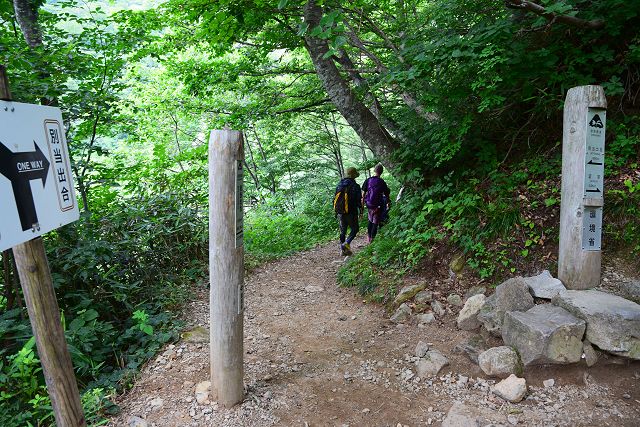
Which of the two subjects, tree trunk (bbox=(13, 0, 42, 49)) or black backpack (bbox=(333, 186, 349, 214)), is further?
black backpack (bbox=(333, 186, 349, 214))

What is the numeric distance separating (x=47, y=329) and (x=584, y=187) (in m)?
4.44

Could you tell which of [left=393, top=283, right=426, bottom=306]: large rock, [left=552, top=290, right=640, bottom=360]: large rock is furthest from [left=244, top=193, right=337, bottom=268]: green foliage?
[left=552, top=290, right=640, bottom=360]: large rock

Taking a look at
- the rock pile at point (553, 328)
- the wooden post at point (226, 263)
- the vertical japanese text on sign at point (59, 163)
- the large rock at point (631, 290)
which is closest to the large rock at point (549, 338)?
the rock pile at point (553, 328)

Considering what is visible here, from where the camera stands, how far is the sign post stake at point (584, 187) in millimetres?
3652

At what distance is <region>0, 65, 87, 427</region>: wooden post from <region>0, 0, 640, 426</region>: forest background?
1.39 meters

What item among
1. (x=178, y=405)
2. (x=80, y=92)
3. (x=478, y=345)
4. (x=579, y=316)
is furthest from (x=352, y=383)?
(x=80, y=92)

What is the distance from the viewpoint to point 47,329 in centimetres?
181

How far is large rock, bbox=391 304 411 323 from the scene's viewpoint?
4.70m

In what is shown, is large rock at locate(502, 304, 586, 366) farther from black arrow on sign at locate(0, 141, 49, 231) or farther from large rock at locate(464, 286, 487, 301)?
black arrow on sign at locate(0, 141, 49, 231)

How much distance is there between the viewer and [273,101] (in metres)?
9.27

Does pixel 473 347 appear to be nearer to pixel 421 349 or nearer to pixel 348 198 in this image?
pixel 421 349

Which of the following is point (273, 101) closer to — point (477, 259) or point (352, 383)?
point (477, 259)

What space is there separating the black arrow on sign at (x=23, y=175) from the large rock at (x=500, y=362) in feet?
11.7

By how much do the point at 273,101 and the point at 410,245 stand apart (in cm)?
552
